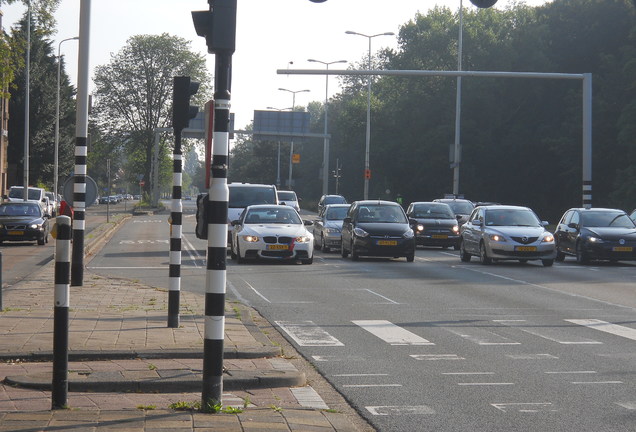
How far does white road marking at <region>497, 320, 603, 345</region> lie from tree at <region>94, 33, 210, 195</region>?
7744 centimetres

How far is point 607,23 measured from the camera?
213ft

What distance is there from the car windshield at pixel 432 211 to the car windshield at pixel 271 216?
9.73 meters

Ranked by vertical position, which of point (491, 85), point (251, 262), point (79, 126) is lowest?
point (251, 262)

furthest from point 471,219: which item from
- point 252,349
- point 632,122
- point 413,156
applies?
point 413,156

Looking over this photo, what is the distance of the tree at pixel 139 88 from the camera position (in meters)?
89.7

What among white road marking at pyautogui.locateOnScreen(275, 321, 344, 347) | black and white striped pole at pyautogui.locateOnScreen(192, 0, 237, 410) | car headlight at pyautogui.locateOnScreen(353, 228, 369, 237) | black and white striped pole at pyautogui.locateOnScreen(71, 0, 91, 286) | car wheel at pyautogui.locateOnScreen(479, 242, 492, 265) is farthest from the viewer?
car headlight at pyautogui.locateOnScreen(353, 228, 369, 237)

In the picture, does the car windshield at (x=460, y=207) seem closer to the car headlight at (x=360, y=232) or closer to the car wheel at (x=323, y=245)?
the car wheel at (x=323, y=245)

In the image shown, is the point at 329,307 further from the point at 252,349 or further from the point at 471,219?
the point at 471,219

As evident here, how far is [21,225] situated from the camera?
34.9m

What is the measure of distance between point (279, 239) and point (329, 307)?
10050mm

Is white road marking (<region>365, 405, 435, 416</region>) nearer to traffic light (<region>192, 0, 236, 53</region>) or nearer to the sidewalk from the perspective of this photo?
the sidewalk

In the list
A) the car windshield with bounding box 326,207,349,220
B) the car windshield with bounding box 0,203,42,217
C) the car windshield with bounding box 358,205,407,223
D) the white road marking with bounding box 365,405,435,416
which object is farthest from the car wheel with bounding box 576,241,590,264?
the white road marking with bounding box 365,405,435,416

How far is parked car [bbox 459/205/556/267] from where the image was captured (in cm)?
2658

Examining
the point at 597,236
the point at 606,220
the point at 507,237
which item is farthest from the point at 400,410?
the point at 606,220
